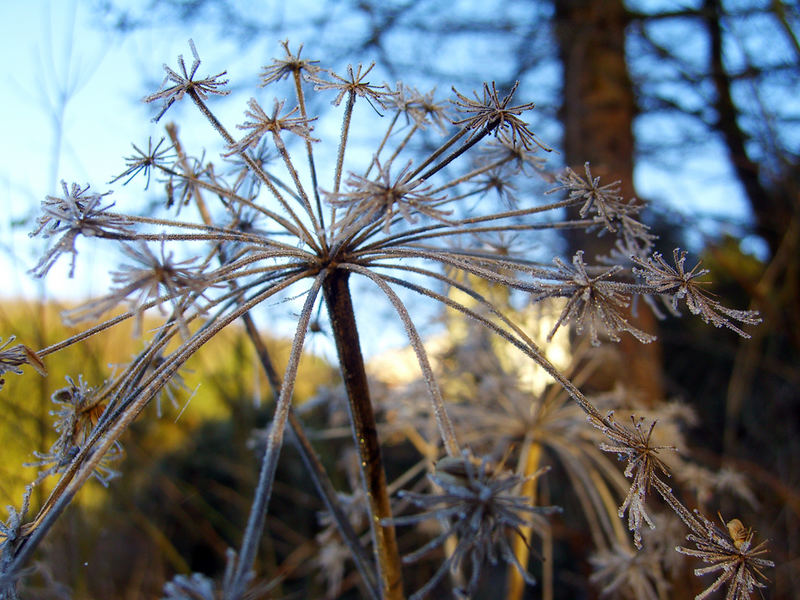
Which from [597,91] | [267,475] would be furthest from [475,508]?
[597,91]

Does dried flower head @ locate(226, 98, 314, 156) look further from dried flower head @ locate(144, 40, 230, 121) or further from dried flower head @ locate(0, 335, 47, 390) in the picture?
dried flower head @ locate(0, 335, 47, 390)

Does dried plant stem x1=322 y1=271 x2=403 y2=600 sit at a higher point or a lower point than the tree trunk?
lower

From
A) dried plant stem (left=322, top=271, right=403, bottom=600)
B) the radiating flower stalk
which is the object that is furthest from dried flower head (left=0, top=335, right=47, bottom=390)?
dried plant stem (left=322, top=271, right=403, bottom=600)

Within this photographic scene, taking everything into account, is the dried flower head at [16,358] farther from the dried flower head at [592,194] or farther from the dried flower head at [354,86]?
the dried flower head at [592,194]

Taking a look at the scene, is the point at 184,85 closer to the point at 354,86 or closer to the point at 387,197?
the point at 354,86

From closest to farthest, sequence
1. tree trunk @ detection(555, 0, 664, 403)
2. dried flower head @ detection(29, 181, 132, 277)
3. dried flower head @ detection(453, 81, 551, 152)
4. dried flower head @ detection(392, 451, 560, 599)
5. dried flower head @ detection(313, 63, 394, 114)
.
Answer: dried flower head @ detection(392, 451, 560, 599) < dried flower head @ detection(29, 181, 132, 277) < dried flower head @ detection(453, 81, 551, 152) < dried flower head @ detection(313, 63, 394, 114) < tree trunk @ detection(555, 0, 664, 403)

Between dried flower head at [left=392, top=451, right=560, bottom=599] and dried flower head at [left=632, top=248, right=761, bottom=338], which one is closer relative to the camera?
dried flower head at [left=392, top=451, right=560, bottom=599]

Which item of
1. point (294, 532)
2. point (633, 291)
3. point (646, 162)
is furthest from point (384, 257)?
point (646, 162)

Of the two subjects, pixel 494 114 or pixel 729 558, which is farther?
pixel 494 114

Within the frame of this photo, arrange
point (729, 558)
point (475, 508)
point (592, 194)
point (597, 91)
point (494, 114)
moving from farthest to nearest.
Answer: point (597, 91) → point (592, 194) → point (494, 114) → point (729, 558) → point (475, 508)

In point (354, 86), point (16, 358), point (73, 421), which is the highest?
point (354, 86)
